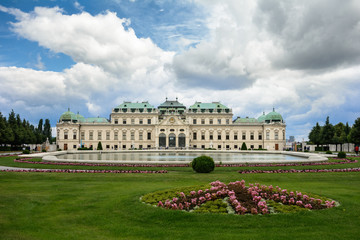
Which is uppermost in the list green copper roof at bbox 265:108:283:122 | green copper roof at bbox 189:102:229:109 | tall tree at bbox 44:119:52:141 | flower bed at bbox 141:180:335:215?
green copper roof at bbox 189:102:229:109

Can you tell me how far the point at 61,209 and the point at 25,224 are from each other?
5.60 ft

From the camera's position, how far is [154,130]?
81.5m

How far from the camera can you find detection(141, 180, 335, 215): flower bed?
9.19m

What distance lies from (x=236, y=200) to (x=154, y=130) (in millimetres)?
72659

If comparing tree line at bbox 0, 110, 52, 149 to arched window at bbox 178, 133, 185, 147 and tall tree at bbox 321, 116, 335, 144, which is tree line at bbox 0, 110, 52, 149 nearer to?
arched window at bbox 178, 133, 185, 147

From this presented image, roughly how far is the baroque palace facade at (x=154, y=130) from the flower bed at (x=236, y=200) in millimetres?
69030

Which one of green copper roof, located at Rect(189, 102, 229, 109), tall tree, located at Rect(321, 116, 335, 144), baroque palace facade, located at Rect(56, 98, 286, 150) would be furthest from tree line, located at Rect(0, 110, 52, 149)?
tall tree, located at Rect(321, 116, 335, 144)

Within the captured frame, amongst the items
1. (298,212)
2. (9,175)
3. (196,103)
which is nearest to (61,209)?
(298,212)

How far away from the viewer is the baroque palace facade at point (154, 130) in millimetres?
81312

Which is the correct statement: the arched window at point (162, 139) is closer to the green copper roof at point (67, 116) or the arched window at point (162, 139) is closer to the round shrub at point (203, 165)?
the green copper roof at point (67, 116)

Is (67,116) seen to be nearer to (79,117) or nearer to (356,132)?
(79,117)

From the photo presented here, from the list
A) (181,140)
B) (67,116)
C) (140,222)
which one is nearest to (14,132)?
(67,116)

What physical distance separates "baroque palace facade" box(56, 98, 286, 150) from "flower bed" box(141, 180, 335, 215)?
2718 inches

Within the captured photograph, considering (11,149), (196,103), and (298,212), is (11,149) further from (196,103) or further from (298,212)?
(298,212)
